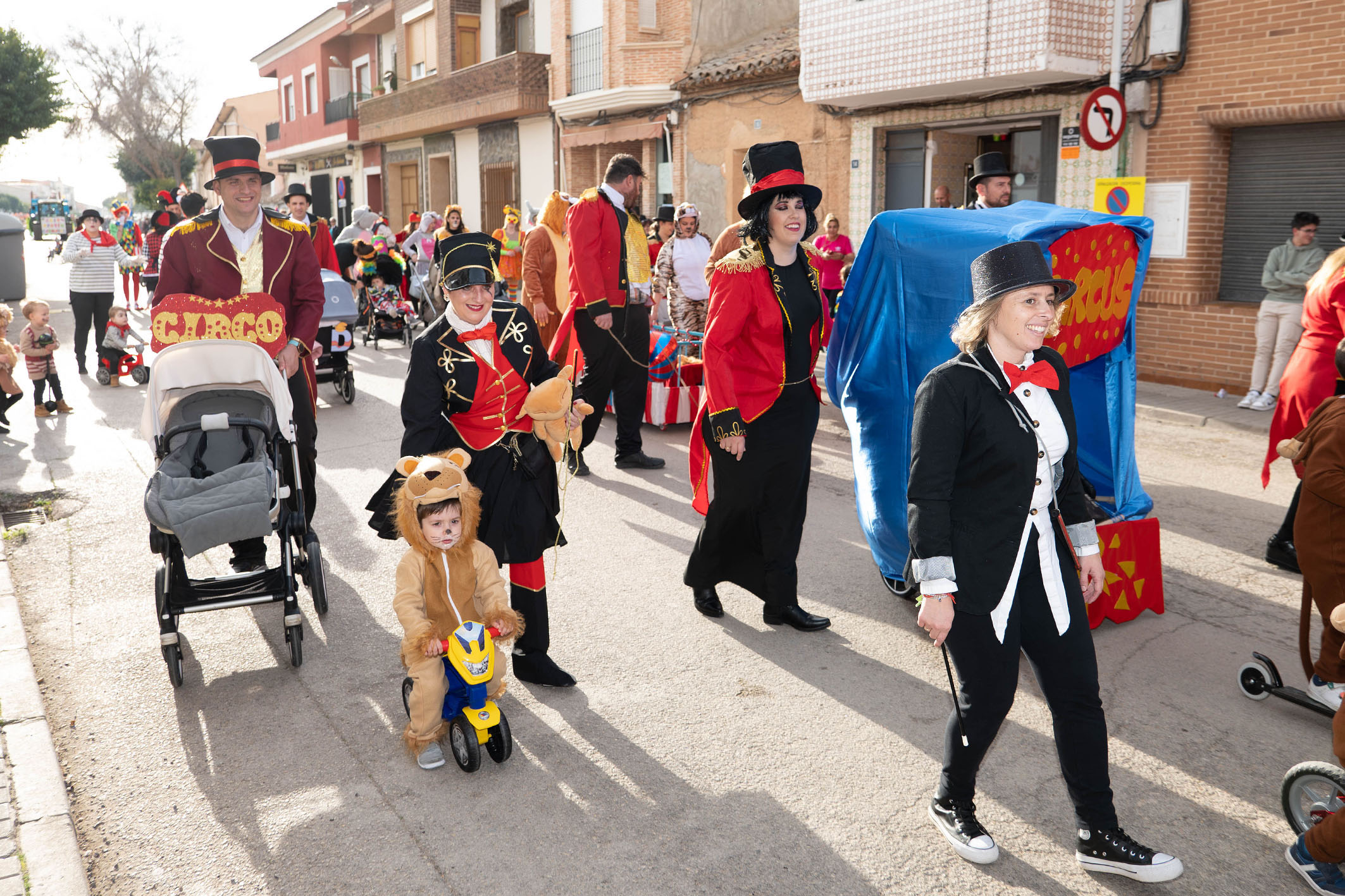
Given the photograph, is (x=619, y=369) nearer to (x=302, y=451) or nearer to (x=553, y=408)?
(x=302, y=451)

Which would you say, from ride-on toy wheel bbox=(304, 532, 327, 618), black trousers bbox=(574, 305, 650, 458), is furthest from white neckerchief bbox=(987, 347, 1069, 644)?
black trousers bbox=(574, 305, 650, 458)

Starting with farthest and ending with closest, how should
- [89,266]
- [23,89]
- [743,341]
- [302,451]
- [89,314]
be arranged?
[23,89], [89,314], [89,266], [302,451], [743,341]

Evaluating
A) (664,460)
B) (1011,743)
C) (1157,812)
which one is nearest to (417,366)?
(1011,743)

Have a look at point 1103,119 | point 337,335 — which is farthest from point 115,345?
point 1103,119

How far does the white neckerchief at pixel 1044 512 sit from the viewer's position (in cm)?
306

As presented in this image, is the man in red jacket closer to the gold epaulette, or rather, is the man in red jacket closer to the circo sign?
the gold epaulette

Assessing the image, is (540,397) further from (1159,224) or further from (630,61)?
(630,61)

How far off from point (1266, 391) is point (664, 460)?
6.38 meters

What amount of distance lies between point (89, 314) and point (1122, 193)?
1154cm

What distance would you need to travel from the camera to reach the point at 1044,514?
3113mm

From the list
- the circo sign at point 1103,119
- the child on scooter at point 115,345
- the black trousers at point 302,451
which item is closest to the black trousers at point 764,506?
the black trousers at point 302,451

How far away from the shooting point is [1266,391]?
1081 centimetres

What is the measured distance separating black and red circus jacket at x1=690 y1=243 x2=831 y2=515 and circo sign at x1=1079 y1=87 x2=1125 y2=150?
7.58 metres

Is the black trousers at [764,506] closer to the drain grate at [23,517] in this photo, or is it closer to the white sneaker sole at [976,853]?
the white sneaker sole at [976,853]
